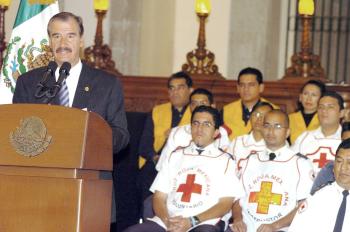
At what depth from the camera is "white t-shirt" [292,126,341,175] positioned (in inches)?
246

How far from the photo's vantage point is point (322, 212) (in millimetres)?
4535

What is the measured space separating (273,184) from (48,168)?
2575mm

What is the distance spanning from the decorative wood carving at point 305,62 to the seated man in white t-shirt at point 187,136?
141 cm

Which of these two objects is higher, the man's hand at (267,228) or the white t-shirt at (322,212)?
the white t-shirt at (322,212)

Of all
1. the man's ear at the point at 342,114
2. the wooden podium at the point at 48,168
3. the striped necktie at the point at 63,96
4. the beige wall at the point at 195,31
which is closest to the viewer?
the wooden podium at the point at 48,168

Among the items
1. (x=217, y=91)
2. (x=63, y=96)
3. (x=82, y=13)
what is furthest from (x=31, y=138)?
(x=82, y=13)

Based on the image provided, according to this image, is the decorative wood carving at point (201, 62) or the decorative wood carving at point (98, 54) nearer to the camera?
the decorative wood carving at point (201, 62)

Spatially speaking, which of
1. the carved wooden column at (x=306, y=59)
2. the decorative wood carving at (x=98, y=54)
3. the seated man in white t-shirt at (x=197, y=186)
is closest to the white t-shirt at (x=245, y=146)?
the seated man in white t-shirt at (x=197, y=186)

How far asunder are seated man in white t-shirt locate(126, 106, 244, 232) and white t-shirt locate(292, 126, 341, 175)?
31.4 inches

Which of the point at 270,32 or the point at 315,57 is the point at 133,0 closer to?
the point at 270,32

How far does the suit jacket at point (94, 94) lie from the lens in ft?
12.7

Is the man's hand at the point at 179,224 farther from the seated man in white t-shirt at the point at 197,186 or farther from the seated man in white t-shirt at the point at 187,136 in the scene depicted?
the seated man in white t-shirt at the point at 187,136

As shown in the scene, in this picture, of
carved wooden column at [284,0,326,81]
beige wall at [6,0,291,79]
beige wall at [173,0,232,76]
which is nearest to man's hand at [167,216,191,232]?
carved wooden column at [284,0,326,81]

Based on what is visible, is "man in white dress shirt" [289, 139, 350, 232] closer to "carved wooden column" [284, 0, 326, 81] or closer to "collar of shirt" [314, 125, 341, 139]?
"collar of shirt" [314, 125, 341, 139]
